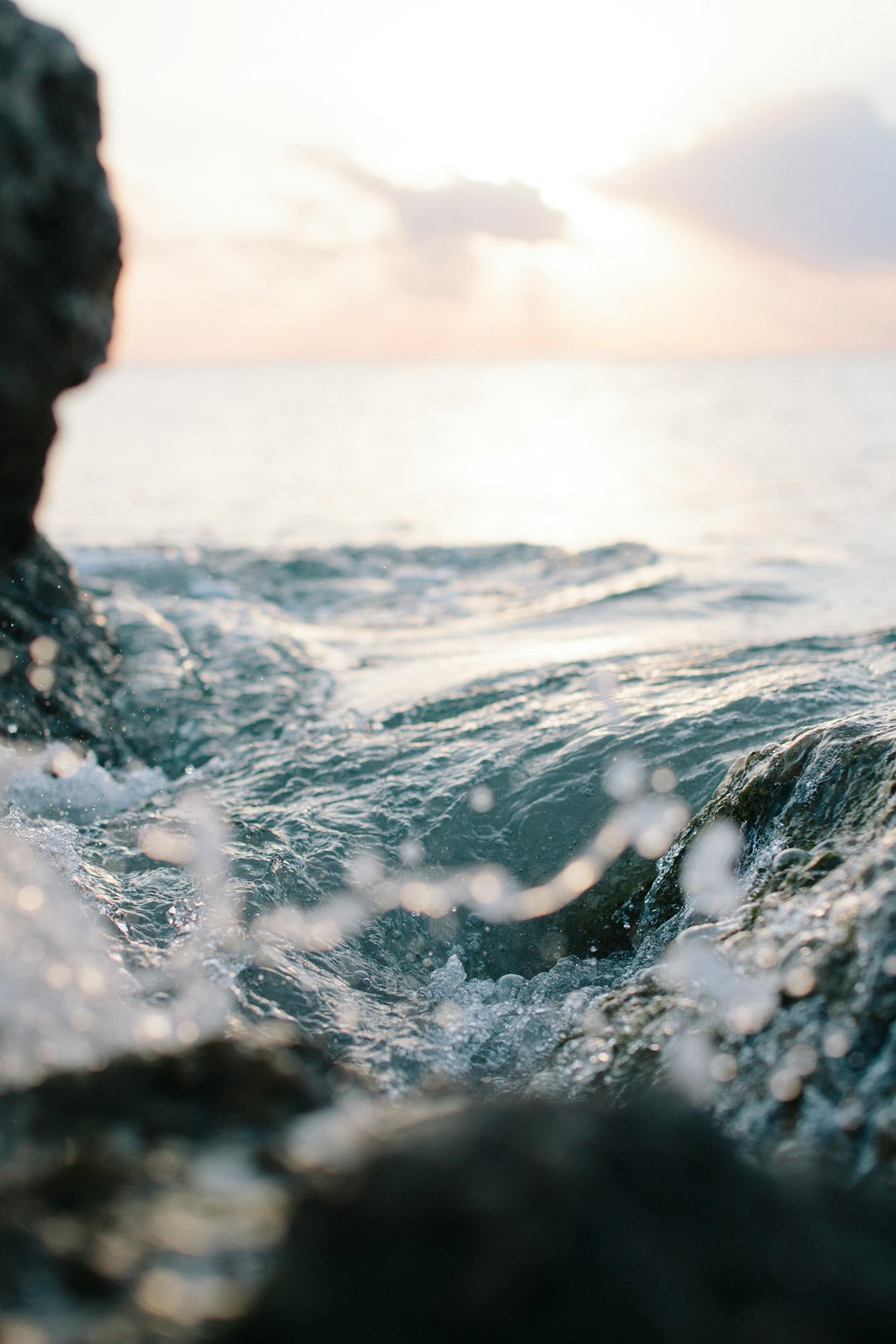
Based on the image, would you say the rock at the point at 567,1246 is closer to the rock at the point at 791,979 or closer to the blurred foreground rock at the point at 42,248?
the rock at the point at 791,979

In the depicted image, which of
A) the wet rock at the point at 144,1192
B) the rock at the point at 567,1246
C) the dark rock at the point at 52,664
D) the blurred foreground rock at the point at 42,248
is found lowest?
the dark rock at the point at 52,664

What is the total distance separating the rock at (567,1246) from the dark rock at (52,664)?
4309mm

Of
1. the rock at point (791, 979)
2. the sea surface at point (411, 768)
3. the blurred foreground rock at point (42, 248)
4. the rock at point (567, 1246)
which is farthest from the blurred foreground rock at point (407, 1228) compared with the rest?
the blurred foreground rock at point (42, 248)

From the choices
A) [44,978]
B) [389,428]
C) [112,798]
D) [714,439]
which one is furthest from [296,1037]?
[389,428]

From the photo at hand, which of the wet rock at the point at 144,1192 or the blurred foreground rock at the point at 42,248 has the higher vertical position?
the blurred foreground rock at the point at 42,248

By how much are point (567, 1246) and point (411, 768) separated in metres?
4.13

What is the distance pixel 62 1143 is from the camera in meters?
1.55

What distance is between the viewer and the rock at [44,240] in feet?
6.90

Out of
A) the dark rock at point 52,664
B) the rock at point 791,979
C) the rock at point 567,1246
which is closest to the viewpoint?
the rock at point 567,1246

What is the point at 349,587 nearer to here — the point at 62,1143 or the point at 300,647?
the point at 300,647

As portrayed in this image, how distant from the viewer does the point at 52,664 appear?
5.88 m

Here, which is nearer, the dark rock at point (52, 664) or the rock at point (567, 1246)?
the rock at point (567, 1246)

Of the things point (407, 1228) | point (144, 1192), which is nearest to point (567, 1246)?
point (407, 1228)

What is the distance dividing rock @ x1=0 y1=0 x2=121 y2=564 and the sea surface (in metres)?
0.37
